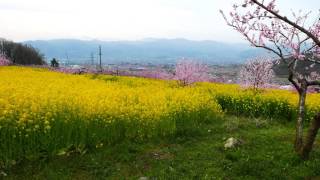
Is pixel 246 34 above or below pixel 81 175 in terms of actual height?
above

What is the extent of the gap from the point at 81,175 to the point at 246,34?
5626 millimetres

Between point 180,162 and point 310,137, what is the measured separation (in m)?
3.42

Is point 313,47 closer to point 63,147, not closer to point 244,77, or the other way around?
point 63,147

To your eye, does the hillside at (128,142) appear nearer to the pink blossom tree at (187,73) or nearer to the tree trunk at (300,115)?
the tree trunk at (300,115)

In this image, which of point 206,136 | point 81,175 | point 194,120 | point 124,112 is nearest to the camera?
point 81,175

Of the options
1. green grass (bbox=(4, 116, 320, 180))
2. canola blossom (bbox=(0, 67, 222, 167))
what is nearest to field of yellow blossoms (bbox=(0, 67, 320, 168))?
canola blossom (bbox=(0, 67, 222, 167))

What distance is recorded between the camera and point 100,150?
1371 centimetres

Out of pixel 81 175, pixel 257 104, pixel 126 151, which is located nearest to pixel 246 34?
pixel 126 151

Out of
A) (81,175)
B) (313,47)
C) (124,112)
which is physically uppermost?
(313,47)

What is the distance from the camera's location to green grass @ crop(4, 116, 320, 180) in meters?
11.9

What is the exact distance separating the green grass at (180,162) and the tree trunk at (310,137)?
0.25 meters

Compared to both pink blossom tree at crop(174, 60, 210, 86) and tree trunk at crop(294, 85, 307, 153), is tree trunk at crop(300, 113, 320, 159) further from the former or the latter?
pink blossom tree at crop(174, 60, 210, 86)

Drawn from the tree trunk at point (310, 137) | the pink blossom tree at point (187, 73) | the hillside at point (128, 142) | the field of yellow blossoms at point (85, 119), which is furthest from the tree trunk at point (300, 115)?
the pink blossom tree at point (187, 73)

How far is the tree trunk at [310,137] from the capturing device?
40.3 ft
